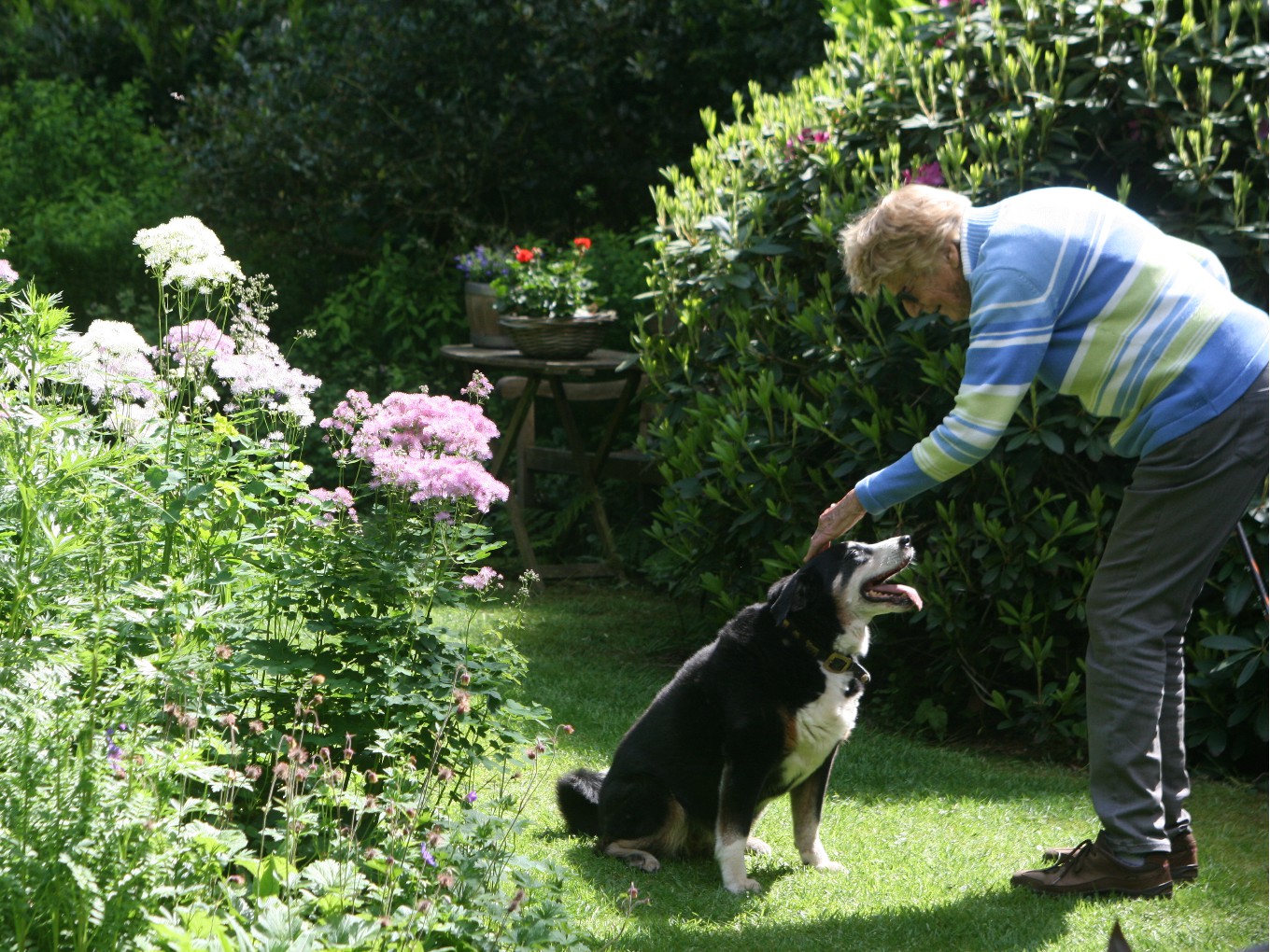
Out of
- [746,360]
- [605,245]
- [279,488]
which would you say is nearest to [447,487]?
[279,488]

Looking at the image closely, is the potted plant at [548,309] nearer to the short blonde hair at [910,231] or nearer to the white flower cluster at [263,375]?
the white flower cluster at [263,375]

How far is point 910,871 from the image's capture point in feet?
14.4

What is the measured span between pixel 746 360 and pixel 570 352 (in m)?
2.19

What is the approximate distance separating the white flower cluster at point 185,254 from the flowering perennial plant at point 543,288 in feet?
14.4

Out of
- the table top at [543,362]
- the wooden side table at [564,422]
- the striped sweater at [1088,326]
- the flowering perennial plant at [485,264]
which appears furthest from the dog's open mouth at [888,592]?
the flowering perennial plant at [485,264]

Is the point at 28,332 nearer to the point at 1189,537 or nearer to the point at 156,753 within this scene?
the point at 156,753

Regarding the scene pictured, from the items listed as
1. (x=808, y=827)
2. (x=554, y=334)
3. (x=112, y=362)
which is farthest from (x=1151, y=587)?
(x=554, y=334)

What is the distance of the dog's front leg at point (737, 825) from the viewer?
4.18m

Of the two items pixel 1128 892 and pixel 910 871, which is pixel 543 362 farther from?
pixel 1128 892

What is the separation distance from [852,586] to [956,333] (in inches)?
75.4

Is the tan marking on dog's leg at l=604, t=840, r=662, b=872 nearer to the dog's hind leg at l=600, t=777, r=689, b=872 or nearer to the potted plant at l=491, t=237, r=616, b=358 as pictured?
the dog's hind leg at l=600, t=777, r=689, b=872

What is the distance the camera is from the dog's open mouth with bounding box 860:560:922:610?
4168mm

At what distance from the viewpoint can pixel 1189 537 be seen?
12.8 feet

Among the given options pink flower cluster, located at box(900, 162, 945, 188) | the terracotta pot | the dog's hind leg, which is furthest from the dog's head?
the terracotta pot
